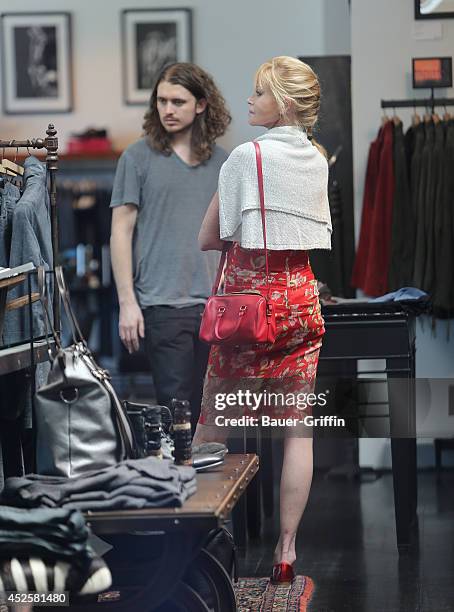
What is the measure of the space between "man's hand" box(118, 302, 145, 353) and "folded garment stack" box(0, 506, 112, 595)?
1.77 metres

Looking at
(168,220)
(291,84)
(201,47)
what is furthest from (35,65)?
(291,84)

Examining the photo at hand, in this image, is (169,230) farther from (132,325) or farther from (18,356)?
(18,356)

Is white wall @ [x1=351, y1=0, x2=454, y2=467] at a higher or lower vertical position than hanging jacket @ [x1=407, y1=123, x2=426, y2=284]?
higher

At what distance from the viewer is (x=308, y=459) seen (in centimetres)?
328

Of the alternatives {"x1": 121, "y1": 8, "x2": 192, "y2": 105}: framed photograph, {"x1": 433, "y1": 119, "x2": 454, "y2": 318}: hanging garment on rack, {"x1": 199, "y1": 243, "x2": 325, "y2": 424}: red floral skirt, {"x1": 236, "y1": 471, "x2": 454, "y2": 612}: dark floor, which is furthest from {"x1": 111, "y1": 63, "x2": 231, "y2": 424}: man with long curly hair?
{"x1": 121, "y1": 8, "x2": 192, "y2": 105}: framed photograph

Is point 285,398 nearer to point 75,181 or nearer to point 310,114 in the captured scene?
point 310,114

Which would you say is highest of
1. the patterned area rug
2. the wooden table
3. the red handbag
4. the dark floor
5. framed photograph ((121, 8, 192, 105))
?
framed photograph ((121, 8, 192, 105))

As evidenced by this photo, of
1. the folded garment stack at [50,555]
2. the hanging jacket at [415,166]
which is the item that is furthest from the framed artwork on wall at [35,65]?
the folded garment stack at [50,555]

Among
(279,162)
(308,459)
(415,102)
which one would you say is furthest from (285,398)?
(415,102)

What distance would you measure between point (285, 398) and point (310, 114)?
0.78 metres

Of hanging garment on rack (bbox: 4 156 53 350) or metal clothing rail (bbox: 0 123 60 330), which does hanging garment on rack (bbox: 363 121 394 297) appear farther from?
metal clothing rail (bbox: 0 123 60 330)

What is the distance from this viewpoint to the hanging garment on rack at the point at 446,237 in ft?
15.8

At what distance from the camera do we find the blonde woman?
3033mm

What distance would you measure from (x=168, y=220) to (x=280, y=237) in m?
0.76
